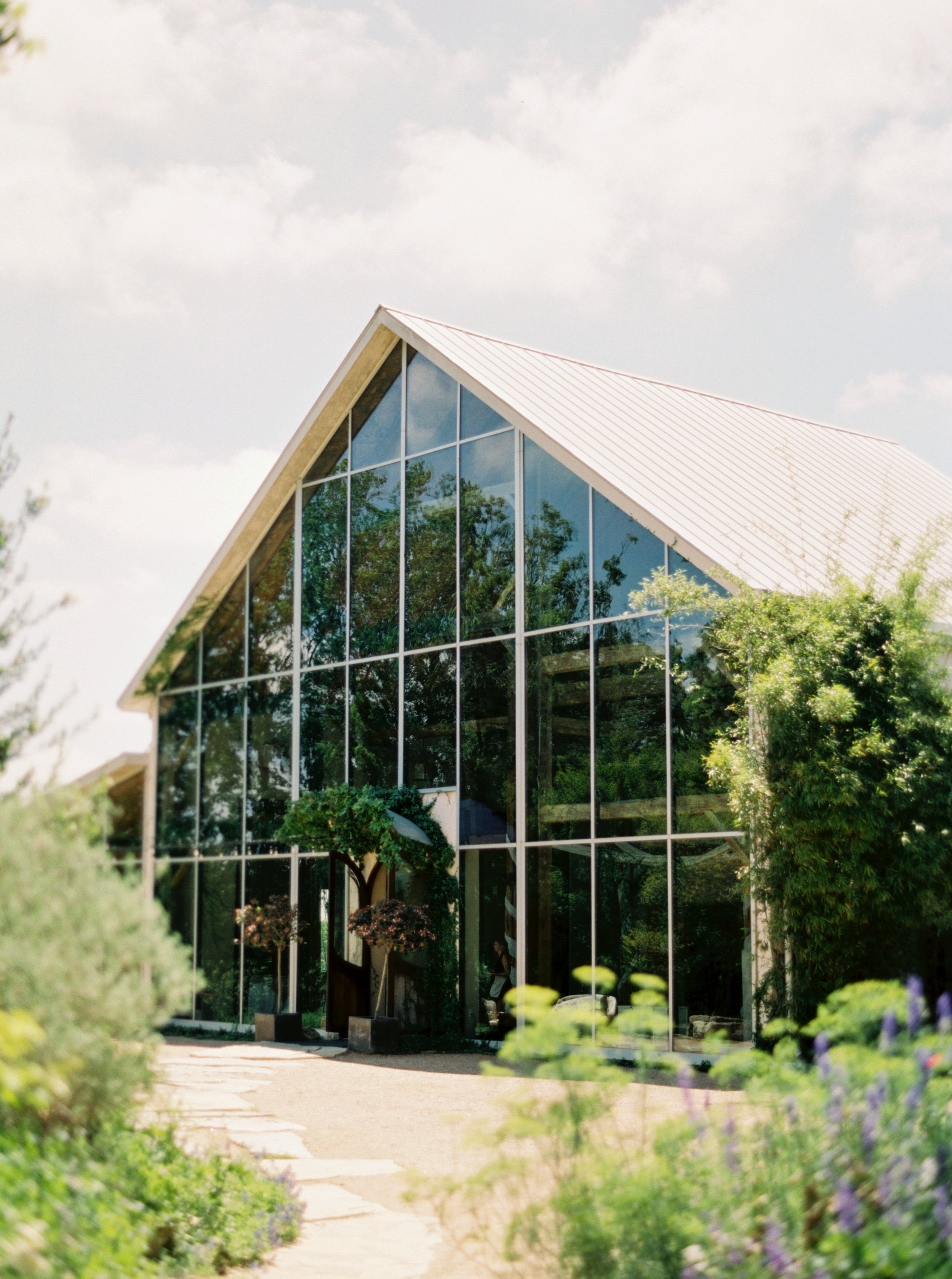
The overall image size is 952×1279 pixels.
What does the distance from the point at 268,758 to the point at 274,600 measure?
209 centimetres

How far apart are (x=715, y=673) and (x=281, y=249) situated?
5.57 metres

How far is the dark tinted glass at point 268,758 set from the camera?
648 inches

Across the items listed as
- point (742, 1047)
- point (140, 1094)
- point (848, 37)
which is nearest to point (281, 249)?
point (848, 37)

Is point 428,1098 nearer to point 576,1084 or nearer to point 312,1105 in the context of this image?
point 312,1105

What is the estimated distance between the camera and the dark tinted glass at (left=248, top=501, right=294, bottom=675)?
1684cm

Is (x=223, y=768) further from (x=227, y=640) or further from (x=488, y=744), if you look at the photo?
(x=488, y=744)

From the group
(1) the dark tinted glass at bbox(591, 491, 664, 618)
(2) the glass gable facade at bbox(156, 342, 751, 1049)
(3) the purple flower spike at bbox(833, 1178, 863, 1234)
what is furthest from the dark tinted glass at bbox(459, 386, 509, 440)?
(3) the purple flower spike at bbox(833, 1178, 863, 1234)

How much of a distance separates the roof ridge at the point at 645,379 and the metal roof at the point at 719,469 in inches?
1.5

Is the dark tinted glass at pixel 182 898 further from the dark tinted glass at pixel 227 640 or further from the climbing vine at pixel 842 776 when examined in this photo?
the climbing vine at pixel 842 776

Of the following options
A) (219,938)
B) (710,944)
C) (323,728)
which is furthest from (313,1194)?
(219,938)

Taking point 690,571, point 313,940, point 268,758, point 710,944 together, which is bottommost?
point 313,940

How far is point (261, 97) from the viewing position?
10.3m

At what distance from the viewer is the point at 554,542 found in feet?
44.7

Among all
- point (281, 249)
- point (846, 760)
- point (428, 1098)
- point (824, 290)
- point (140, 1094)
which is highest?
point (824, 290)
